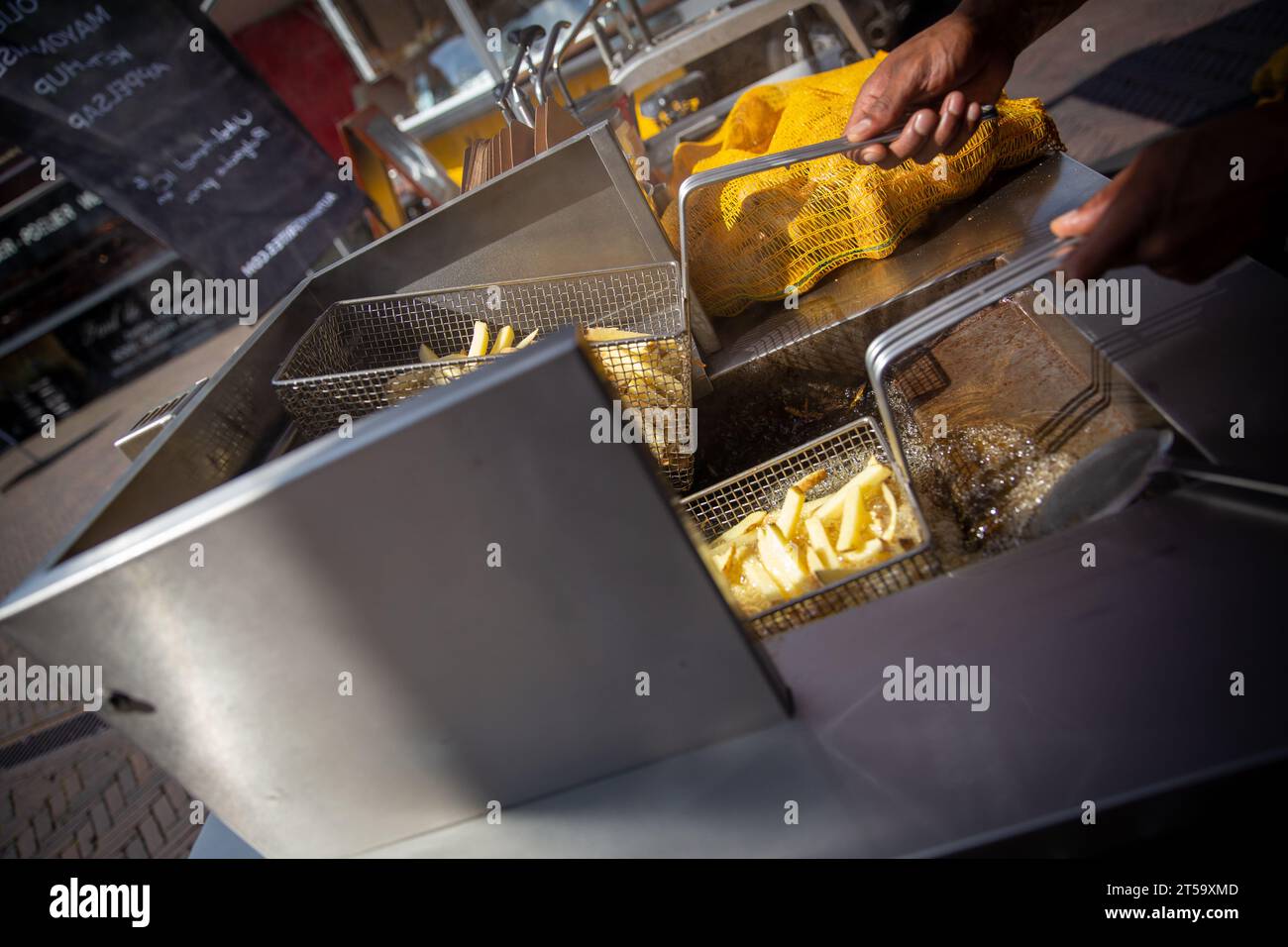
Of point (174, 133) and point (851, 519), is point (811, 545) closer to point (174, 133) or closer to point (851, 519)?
point (851, 519)

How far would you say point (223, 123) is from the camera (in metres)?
5.09

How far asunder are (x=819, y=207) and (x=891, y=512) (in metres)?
1.11

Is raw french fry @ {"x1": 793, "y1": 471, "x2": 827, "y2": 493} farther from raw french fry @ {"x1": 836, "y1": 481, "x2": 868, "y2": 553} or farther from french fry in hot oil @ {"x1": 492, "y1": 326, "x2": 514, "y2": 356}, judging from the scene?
french fry in hot oil @ {"x1": 492, "y1": 326, "x2": 514, "y2": 356}

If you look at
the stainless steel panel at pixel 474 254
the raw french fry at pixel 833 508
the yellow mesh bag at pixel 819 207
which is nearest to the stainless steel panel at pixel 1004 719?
the raw french fry at pixel 833 508

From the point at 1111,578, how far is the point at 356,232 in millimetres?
9650

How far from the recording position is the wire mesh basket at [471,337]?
6.07 feet

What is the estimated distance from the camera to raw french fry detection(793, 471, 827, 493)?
1.86 metres

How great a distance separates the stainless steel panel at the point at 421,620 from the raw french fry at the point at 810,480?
2.45 feet

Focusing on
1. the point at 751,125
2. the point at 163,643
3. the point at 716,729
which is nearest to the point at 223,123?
the point at 751,125

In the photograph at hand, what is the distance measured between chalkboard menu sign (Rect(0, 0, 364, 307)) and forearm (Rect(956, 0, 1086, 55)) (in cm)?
471

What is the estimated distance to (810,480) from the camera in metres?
1.90

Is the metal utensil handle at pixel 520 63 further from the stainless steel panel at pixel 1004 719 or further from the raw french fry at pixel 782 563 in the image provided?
the stainless steel panel at pixel 1004 719

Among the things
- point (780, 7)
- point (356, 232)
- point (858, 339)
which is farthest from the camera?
point (356, 232)
